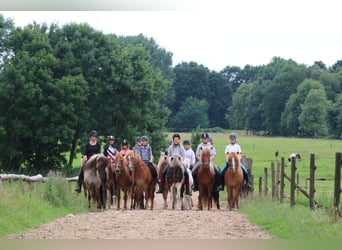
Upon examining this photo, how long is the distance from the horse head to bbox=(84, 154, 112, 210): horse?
8.79 ft

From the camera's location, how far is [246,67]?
148 meters

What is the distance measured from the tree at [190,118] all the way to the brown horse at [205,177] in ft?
262

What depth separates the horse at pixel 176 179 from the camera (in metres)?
19.7

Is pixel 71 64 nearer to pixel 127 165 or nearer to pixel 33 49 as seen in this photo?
pixel 33 49

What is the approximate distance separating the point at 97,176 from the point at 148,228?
20.5 ft

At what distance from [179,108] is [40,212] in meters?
101

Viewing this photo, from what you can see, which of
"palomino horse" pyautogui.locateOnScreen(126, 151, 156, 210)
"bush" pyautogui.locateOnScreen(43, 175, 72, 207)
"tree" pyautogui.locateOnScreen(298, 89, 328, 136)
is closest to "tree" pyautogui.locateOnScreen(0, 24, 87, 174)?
"palomino horse" pyautogui.locateOnScreen(126, 151, 156, 210)

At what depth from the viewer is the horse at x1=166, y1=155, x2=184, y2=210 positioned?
64.6 ft

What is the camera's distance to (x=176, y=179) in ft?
65.2

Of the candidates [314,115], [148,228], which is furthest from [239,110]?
[148,228]

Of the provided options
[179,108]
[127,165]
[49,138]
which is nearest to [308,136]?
[179,108]

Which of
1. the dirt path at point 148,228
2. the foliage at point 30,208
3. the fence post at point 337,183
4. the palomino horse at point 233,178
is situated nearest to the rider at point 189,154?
the palomino horse at point 233,178

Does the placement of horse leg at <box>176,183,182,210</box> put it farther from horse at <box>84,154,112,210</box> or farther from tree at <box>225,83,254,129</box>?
tree at <box>225,83,254,129</box>

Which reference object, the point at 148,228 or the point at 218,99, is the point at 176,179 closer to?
the point at 148,228
